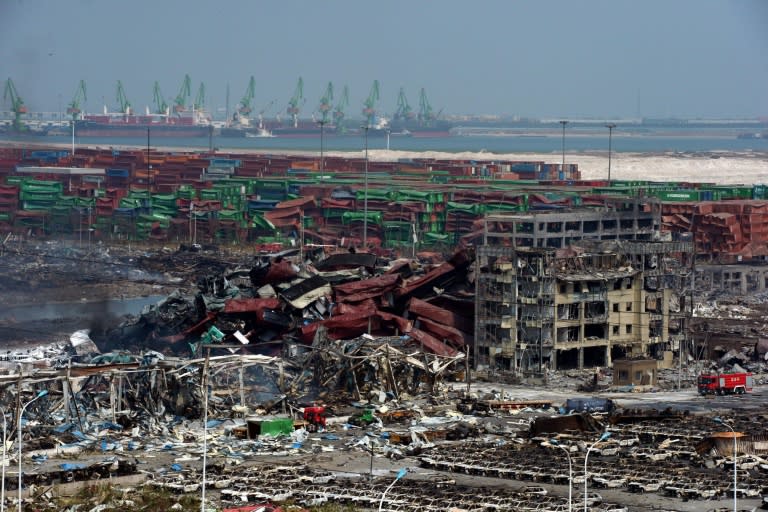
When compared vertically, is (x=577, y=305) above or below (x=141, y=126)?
above

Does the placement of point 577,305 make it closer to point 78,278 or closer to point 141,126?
point 78,278

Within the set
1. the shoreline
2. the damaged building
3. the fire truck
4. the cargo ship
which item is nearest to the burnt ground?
the damaged building

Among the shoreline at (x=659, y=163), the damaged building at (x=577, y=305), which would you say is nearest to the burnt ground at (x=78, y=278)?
the damaged building at (x=577, y=305)

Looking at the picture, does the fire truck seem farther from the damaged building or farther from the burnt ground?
the burnt ground

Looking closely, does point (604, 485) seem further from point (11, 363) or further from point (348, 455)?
point (11, 363)

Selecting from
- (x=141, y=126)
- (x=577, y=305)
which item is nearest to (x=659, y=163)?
(x=141, y=126)

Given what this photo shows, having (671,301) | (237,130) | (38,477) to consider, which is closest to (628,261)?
(671,301)

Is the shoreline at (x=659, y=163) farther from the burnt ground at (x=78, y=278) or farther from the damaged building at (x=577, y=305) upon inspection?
the damaged building at (x=577, y=305)
